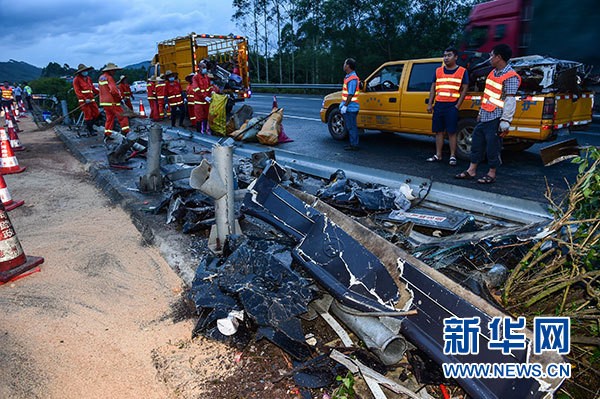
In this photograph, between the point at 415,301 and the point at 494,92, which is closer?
the point at 415,301

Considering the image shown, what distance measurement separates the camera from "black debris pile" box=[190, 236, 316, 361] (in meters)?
2.59

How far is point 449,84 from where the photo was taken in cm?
639

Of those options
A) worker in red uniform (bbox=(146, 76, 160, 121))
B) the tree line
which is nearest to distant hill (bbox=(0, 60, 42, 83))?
the tree line

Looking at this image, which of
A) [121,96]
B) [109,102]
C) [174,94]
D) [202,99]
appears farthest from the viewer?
[174,94]

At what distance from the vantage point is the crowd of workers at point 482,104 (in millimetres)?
5207

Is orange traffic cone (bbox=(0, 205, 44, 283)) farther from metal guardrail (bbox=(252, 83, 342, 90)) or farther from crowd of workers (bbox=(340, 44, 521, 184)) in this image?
metal guardrail (bbox=(252, 83, 342, 90))

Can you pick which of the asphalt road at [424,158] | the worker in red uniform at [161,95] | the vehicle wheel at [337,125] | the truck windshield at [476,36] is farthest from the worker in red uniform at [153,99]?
the truck windshield at [476,36]

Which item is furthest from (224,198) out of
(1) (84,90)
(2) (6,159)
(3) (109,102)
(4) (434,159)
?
(1) (84,90)

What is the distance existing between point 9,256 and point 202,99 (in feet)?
27.2

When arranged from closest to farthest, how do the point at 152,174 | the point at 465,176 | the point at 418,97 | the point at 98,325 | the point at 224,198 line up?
the point at 98,325 < the point at 224,198 < the point at 152,174 < the point at 465,176 < the point at 418,97

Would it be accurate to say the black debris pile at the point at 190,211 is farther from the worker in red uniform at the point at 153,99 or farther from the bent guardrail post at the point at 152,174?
the worker in red uniform at the point at 153,99

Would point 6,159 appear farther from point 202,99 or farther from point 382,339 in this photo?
point 382,339

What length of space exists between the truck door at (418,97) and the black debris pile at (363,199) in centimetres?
344

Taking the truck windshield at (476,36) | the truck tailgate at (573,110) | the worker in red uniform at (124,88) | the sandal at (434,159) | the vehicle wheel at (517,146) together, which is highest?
the truck windshield at (476,36)
